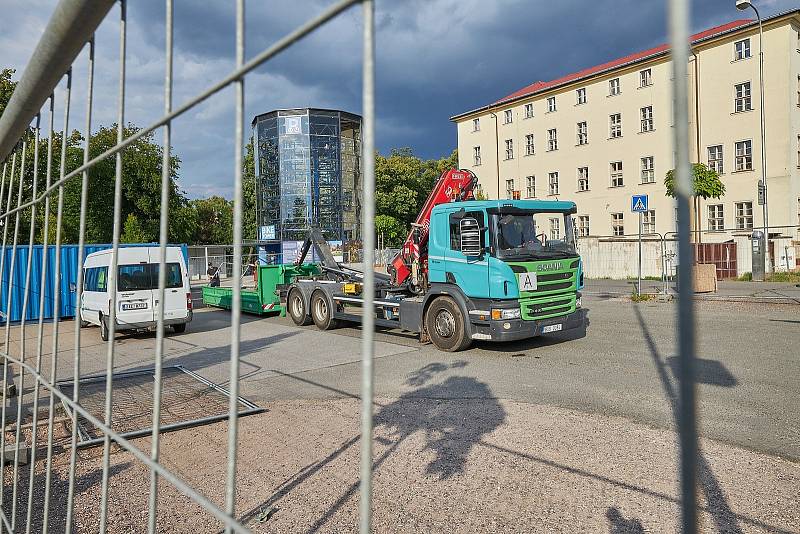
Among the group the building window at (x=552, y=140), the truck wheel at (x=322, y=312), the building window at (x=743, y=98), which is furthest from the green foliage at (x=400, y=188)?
the truck wheel at (x=322, y=312)

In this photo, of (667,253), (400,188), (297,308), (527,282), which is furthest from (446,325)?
(400,188)

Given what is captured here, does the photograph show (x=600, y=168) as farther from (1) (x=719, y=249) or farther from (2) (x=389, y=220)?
(2) (x=389, y=220)

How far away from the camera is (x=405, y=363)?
9.22 metres

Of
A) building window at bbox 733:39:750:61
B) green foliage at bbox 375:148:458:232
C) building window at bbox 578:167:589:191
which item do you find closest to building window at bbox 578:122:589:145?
building window at bbox 578:167:589:191

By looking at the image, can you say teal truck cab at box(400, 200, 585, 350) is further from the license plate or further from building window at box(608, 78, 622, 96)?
building window at box(608, 78, 622, 96)

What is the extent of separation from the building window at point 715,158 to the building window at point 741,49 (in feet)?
14.7

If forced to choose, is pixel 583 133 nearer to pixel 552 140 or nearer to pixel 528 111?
pixel 552 140

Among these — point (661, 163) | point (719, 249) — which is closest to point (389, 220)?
point (661, 163)

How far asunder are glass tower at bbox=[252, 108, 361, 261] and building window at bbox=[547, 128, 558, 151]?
45.9 feet

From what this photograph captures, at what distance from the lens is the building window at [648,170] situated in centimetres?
3381

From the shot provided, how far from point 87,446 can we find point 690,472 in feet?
18.3

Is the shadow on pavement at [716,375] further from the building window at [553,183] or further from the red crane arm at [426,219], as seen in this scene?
the building window at [553,183]

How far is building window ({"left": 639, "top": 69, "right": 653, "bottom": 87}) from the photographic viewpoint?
3309 centimetres

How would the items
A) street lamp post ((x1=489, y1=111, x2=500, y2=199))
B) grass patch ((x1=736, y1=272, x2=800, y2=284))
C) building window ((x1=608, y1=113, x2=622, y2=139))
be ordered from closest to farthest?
grass patch ((x1=736, y1=272, x2=800, y2=284)) < building window ((x1=608, y1=113, x2=622, y2=139)) < street lamp post ((x1=489, y1=111, x2=500, y2=199))
